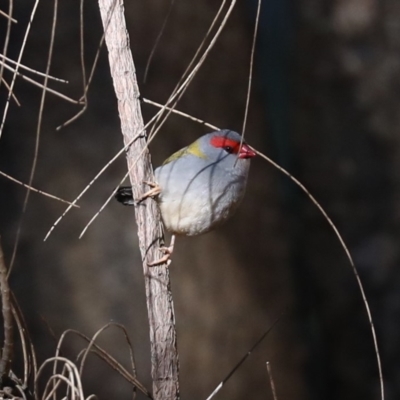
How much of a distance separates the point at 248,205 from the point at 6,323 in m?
2.05

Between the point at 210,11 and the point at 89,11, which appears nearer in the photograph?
the point at 89,11

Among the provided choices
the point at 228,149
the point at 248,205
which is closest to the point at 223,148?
the point at 228,149

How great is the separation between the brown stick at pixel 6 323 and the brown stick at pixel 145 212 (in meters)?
0.26

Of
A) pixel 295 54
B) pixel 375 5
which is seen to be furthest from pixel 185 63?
pixel 375 5

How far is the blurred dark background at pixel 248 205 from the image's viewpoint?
106 inches

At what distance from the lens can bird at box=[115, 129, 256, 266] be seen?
5.18ft

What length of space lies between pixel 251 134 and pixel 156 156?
0.57m

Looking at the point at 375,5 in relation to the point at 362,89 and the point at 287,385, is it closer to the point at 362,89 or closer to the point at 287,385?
the point at 362,89

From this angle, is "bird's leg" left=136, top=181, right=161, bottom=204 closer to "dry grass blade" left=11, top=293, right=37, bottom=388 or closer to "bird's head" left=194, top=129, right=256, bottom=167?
"dry grass blade" left=11, top=293, right=37, bottom=388

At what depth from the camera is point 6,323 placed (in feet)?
3.92

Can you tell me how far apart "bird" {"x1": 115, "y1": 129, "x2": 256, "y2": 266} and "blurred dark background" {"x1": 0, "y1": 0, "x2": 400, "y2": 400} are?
1.06 metres

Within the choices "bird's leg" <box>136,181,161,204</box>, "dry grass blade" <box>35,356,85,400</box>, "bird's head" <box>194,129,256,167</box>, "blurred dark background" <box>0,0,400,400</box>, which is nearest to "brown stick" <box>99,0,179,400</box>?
"bird's leg" <box>136,181,161,204</box>

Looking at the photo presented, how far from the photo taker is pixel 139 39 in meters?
2.77

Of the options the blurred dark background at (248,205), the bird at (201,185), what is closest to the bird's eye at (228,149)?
the bird at (201,185)
